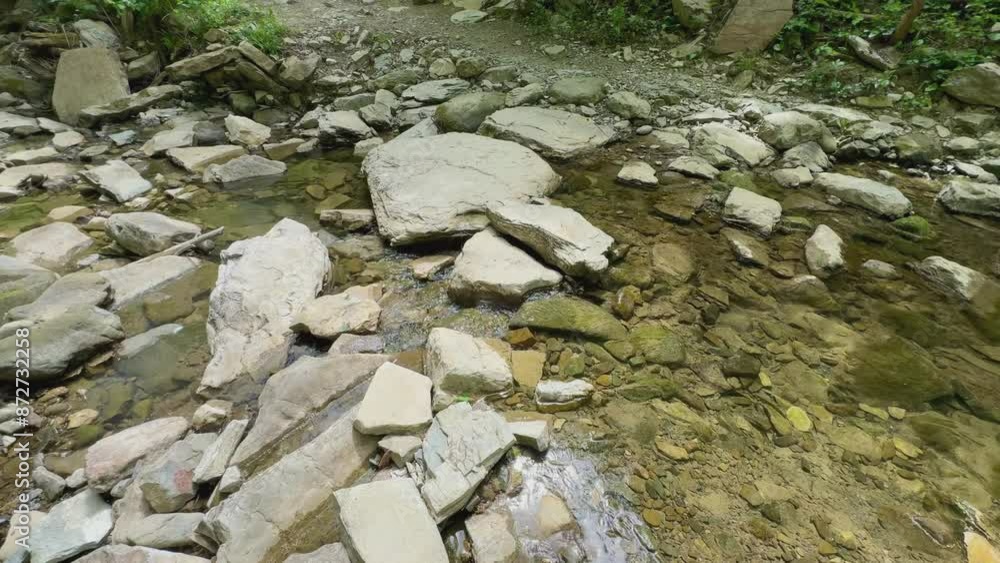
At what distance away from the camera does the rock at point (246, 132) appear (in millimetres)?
6414

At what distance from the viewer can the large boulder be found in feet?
7.71

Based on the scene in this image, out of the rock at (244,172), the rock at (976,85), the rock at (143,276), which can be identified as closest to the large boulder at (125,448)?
the rock at (143,276)

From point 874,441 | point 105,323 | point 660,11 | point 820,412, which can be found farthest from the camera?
point 660,11

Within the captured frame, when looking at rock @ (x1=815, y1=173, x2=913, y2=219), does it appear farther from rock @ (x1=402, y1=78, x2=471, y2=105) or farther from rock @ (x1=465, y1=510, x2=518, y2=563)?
rock @ (x1=402, y1=78, x2=471, y2=105)

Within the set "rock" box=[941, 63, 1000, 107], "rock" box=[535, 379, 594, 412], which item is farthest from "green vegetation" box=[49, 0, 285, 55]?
"rock" box=[941, 63, 1000, 107]

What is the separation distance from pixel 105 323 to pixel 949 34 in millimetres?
9781

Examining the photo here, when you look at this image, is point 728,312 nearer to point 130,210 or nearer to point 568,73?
point 568,73

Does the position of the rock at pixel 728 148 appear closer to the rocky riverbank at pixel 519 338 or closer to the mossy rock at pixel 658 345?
the rocky riverbank at pixel 519 338

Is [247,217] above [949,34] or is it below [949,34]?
below

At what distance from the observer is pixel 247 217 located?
15.7 ft

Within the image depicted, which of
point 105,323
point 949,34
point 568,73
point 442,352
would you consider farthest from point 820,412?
point 949,34

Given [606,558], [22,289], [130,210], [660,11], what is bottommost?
[130,210]

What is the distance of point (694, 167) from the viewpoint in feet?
17.0

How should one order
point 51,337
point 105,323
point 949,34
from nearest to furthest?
point 51,337 < point 105,323 < point 949,34
